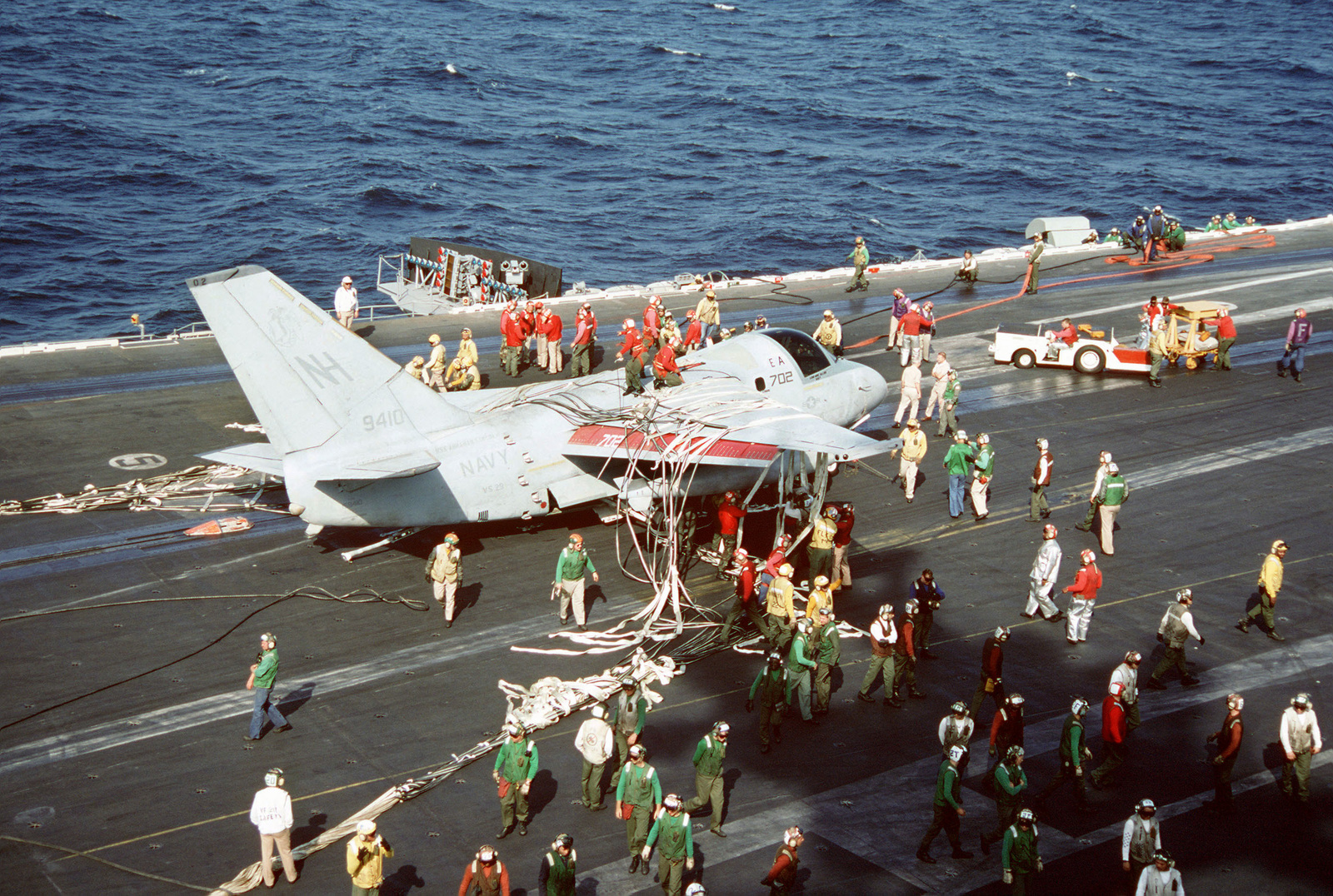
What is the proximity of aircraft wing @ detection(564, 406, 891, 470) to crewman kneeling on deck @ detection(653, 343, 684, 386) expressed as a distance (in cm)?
159

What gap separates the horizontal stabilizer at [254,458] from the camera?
2295 centimetres

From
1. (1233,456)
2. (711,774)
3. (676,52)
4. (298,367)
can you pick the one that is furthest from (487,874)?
(676,52)

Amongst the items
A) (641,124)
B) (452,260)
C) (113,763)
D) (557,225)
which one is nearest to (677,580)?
(113,763)

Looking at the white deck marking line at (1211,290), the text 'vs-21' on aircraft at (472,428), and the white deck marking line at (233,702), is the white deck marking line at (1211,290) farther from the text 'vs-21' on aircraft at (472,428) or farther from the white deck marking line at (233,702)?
the white deck marking line at (233,702)

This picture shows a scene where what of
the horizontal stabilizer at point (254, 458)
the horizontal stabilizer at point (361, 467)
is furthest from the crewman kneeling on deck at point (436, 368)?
the horizontal stabilizer at point (361, 467)

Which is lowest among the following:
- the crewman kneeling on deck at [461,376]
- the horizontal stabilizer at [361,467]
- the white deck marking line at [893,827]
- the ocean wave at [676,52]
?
the white deck marking line at [893,827]

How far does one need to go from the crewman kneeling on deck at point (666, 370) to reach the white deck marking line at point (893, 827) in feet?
35.3

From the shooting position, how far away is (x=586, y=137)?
95.0 meters

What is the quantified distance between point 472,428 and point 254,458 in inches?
→ 167

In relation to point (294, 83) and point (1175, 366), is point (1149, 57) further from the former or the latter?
point (1175, 366)

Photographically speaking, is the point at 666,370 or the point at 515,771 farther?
the point at 666,370

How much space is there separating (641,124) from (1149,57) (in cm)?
6644

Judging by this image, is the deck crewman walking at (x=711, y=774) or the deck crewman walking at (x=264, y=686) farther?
the deck crewman walking at (x=264, y=686)

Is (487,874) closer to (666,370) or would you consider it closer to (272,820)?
(272,820)
